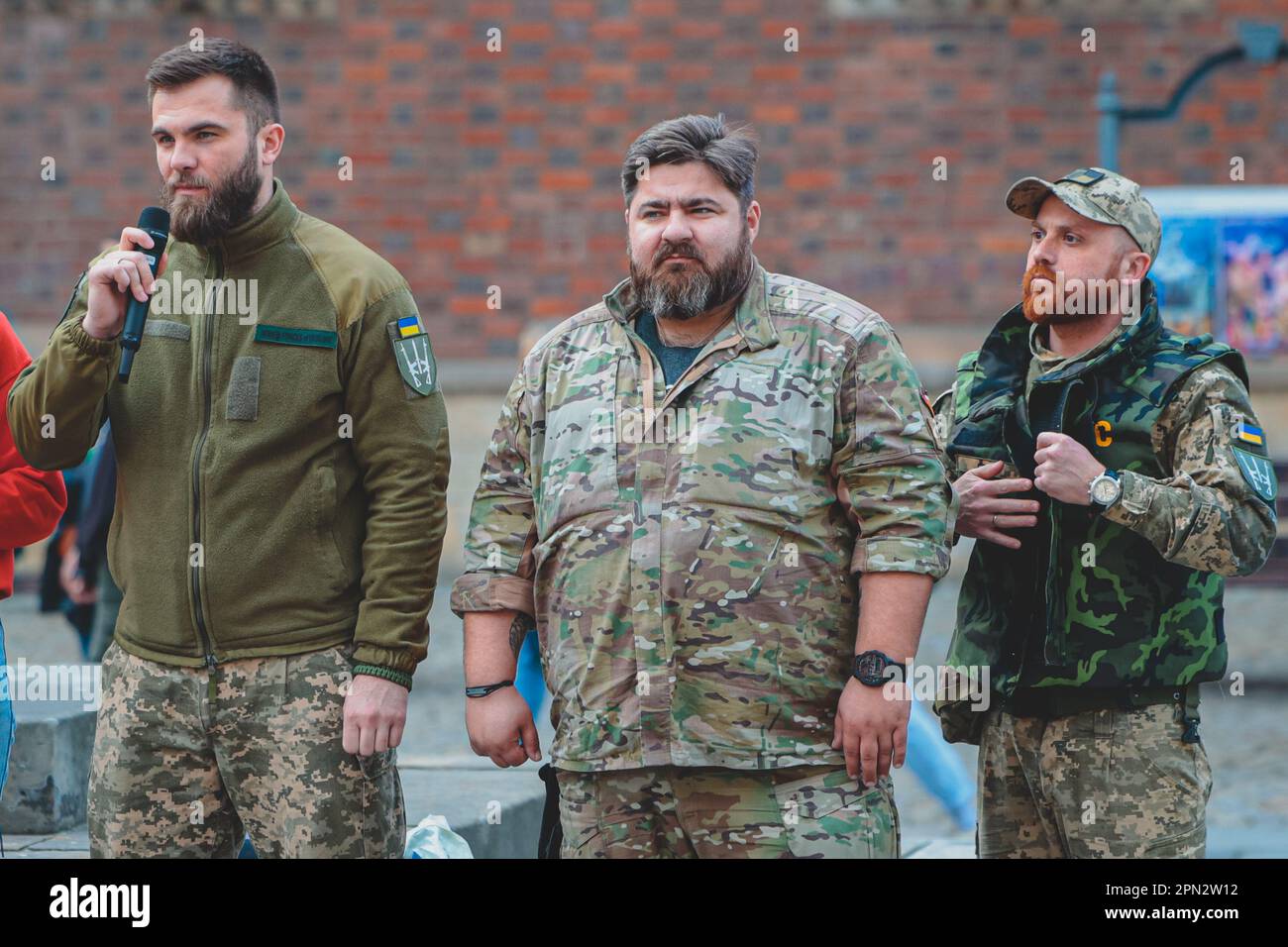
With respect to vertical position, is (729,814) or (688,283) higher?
(688,283)

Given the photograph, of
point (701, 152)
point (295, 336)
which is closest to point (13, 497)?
point (295, 336)

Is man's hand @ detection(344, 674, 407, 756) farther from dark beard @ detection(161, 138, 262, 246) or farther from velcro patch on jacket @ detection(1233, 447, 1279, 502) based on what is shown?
velcro patch on jacket @ detection(1233, 447, 1279, 502)

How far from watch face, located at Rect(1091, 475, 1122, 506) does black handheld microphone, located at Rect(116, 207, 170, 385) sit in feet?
5.73

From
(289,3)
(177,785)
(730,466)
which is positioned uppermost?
(289,3)

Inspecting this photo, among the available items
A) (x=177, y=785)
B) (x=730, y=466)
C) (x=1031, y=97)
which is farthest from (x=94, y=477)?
(x=1031, y=97)

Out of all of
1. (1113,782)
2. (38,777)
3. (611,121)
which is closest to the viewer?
(1113,782)

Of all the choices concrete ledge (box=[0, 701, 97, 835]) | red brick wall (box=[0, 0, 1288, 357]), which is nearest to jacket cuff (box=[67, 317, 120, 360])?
concrete ledge (box=[0, 701, 97, 835])

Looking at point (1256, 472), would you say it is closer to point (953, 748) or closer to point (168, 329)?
point (168, 329)

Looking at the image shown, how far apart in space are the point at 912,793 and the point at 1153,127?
18.1 feet

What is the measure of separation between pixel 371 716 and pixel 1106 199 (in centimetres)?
169

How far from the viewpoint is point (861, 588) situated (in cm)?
314

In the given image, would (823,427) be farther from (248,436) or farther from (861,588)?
(248,436)

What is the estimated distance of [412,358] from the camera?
340cm

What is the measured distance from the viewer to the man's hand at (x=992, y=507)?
3.41 metres
